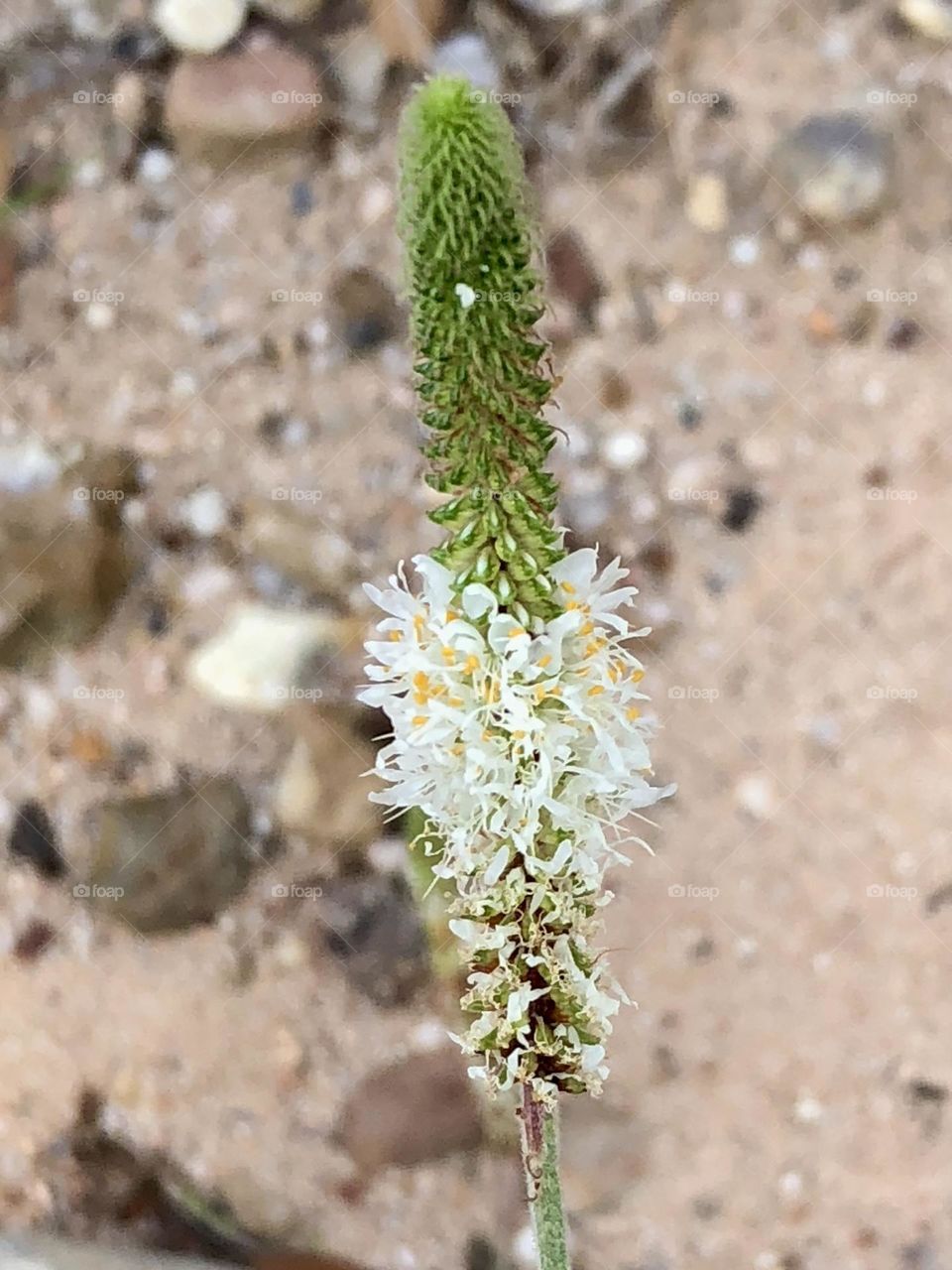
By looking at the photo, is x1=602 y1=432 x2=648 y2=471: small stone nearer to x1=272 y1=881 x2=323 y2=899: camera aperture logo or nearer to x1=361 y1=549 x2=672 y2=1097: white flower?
x1=272 y1=881 x2=323 y2=899: camera aperture logo

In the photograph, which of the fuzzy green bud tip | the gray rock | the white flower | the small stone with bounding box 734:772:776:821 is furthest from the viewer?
the small stone with bounding box 734:772:776:821

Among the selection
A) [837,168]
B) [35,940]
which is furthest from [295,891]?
[837,168]

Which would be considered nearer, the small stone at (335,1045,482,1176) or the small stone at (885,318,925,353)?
the small stone at (335,1045,482,1176)

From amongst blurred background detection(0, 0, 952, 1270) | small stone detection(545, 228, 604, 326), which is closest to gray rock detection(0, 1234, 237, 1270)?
blurred background detection(0, 0, 952, 1270)

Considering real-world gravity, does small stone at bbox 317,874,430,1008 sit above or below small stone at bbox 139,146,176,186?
below

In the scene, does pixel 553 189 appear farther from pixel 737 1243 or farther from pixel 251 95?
pixel 737 1243

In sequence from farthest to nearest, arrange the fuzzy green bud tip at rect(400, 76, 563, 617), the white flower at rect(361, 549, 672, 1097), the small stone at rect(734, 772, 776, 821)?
the small stone at rect(734, 772, 776, 821) → the white flower at rect(361, 549, 672, 1097) → the fuzzy green bud tip at rect(400, 76, 563, 617)

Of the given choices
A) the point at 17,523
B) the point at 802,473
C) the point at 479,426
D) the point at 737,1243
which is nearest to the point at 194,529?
the point at 17,523
